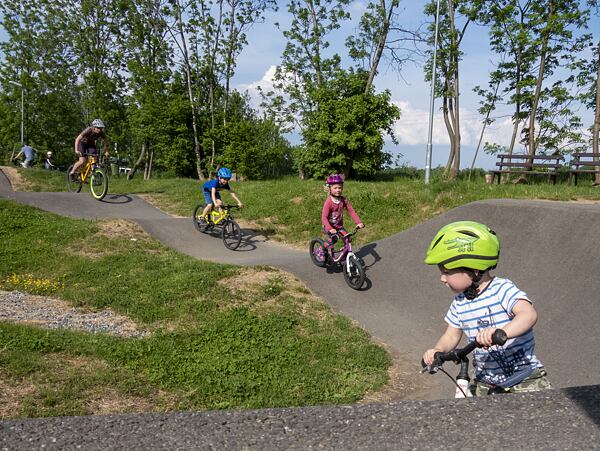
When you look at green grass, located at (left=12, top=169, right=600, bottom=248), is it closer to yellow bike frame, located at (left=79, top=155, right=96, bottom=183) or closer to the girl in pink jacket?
yellow bike frame, located at (left=79, top=155, right=96, bottom=183)

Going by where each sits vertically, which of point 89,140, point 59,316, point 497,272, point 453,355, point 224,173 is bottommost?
point 59,316

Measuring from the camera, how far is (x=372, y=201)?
49.8ft

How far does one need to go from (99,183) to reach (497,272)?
39.1ft

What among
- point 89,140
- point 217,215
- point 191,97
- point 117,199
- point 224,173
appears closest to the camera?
point 224,173

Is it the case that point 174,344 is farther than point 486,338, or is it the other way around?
point 174,344

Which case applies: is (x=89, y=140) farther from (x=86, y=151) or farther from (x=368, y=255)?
(x=368, y=255)

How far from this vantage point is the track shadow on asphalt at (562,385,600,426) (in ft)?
7.72

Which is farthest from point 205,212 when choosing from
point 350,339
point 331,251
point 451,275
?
point 451,275

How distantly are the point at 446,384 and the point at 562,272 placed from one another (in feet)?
10.6

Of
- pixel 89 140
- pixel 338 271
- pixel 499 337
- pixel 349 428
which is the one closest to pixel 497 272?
→ pixel 338 271

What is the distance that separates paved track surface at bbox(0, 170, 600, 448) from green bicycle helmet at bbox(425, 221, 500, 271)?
3.37 m

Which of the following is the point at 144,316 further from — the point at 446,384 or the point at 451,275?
the point at 451,275

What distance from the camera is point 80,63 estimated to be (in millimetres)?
37969

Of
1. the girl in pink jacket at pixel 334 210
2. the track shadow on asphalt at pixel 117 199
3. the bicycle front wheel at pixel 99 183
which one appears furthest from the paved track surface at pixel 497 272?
the track shadow on asphalt at pixel 117 199
